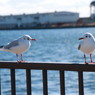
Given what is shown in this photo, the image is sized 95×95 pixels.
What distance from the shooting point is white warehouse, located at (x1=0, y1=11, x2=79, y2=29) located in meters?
109

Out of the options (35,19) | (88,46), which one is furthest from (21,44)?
(35,19)

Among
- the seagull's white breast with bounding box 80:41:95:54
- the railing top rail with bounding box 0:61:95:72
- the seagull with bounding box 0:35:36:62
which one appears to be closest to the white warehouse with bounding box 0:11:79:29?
the seagull with bounding box 0:35:36:62

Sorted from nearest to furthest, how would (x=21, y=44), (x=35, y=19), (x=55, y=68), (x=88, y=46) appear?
(x=55, y=68) → (x=88, y=46) → (x=21, y=44) → (x=35, y=19)

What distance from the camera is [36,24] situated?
371 ft

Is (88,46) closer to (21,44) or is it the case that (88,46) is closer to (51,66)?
(51,66)

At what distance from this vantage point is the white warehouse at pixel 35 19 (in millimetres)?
109125

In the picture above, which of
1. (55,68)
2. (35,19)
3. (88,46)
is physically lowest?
(55,68)

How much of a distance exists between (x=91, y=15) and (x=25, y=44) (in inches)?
4011

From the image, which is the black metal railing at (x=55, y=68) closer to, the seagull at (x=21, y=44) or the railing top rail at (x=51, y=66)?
the railing top rail at (x=51, y=66)

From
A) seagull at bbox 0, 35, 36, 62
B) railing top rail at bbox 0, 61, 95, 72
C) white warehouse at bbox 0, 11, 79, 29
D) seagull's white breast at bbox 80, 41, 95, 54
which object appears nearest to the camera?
railing top rail at bbox 0, 61, 95, 72

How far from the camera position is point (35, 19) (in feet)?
368

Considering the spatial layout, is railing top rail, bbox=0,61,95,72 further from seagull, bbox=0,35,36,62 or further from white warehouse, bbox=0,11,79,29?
white warehouse, bbox=0,11,79,29

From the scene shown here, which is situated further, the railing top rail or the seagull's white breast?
the seagull's white breast

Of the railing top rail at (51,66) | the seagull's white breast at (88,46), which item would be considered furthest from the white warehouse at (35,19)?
the railing top rail at (51,66)
